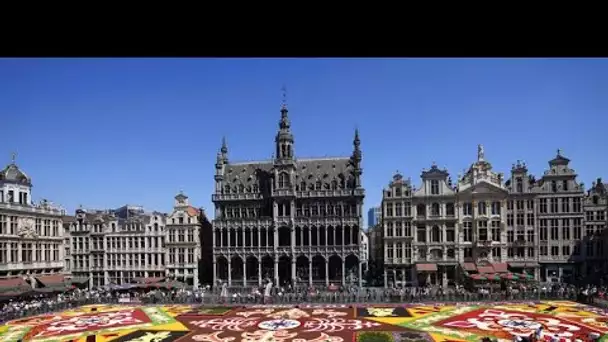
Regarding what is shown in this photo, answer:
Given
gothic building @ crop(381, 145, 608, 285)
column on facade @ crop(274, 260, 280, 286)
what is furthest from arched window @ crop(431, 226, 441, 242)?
column on facade @ crop(274, 260, 280, 286)

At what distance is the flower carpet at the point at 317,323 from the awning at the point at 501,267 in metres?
11.9

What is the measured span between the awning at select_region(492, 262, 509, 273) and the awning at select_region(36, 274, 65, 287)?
4896 cm

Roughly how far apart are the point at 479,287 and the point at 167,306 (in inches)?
1214

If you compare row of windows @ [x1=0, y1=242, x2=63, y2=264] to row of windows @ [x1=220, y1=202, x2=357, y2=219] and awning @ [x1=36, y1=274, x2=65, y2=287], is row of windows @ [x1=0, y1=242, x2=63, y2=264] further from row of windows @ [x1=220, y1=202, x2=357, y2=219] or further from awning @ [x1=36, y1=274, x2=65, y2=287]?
row of windows @ [x1=220, y1=202, x2=357, y2=219]

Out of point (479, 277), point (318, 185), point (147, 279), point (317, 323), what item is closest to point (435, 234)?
point (479, 277)

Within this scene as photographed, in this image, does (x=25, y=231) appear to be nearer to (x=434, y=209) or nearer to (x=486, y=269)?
(x=434, y=209)

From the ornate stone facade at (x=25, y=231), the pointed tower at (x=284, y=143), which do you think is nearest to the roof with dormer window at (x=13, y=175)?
the ornate stone facade at (x=25, y=231)

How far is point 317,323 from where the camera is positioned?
121 feet

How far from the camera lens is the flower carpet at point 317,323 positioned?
1272 inches

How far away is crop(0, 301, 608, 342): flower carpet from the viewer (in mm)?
Result: 32312

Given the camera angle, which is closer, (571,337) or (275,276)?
(571,337)

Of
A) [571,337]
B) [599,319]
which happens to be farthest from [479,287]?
[571,337]

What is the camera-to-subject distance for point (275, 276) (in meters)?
63.9
